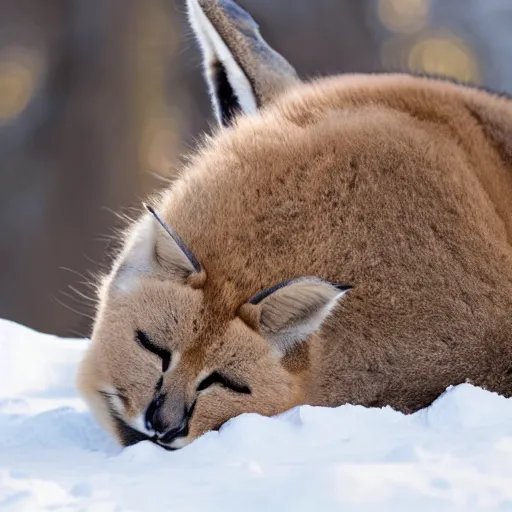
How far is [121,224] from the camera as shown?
16.2 feet

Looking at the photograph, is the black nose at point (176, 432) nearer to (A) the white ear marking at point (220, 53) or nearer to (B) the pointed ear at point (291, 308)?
(B) the pointed ear at point (291, 308)

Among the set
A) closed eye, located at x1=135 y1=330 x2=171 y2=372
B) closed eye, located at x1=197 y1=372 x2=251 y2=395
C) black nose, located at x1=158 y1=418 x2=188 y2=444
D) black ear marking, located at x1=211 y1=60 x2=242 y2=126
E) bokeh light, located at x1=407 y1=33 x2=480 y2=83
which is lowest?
bokeh light, located at x1=407 y1=33 x2=480 y2=83

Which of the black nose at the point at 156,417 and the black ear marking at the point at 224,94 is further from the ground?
the black ear marking at the point at 224,94

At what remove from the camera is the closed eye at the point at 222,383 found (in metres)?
3.65

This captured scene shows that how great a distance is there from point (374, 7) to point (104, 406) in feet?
49.9

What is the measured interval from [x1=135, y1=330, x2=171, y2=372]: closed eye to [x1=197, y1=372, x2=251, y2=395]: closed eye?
13 cm

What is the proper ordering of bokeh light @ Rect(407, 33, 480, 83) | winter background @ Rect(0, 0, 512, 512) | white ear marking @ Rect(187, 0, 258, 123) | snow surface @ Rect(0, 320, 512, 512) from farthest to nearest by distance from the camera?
bokeh light @ Rect(407, 33, 480, 83) → white ear marking @ Rect(187, 0, 258, 123) → winter background @ Rect(0, 0, 512, 512) → snow surface @ Rect(0, 320, 512, 512)

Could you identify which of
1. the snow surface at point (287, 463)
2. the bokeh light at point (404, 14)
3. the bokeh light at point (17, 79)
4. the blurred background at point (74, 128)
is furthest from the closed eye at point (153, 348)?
the bokeh light at point (404, 14)

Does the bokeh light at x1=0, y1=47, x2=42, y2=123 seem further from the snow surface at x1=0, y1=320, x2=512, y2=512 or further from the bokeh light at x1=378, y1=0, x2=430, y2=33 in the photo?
the snow surface at x1=0, y1=320, x2=512, y2=512

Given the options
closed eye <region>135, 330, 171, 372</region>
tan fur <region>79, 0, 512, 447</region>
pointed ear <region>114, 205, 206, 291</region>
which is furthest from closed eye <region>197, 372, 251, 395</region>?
pointed ear <region>114, 205, 206, 291</region>

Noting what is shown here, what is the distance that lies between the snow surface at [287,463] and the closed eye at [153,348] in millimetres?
269

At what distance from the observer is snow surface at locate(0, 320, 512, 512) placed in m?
3.00

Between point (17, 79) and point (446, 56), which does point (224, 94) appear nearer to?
point (17, 79)

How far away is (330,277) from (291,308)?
0.26 m
